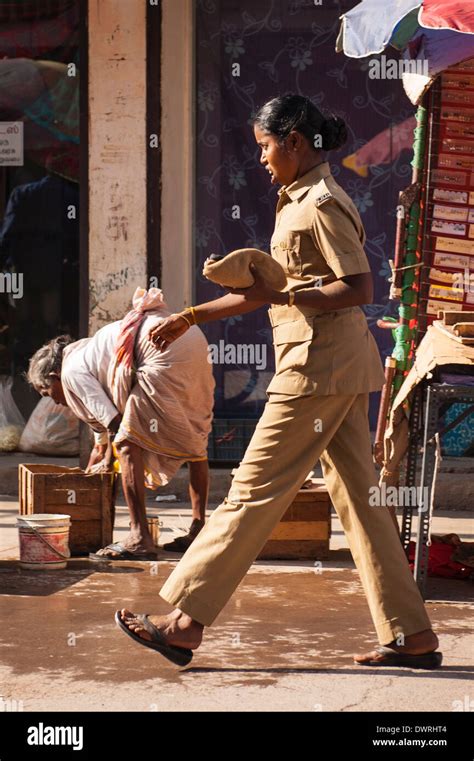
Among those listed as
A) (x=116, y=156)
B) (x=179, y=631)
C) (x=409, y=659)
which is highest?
(x=116, y=156)

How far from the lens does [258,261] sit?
486cm

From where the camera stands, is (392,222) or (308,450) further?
(392,222)

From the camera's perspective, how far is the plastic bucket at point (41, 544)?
7.12m

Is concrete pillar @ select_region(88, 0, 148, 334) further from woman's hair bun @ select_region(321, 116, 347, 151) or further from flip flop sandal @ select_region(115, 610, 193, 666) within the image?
flip flop sandal @ select_region(115, 610, 193, 666)

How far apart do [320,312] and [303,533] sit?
2.70 m

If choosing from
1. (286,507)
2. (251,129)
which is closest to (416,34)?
(286,507)

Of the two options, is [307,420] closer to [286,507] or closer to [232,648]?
[286,507]

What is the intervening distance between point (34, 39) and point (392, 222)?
9.85ft

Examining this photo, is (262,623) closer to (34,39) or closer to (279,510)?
(279,510)

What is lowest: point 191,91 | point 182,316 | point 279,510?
point 279,510

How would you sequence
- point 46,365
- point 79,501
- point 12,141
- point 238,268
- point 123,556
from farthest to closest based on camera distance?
point 12,141
point 46,365
point 79,501
point 123,556
point 238,268

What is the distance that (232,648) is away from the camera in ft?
17.6

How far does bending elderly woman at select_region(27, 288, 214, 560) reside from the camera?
25.1ft
